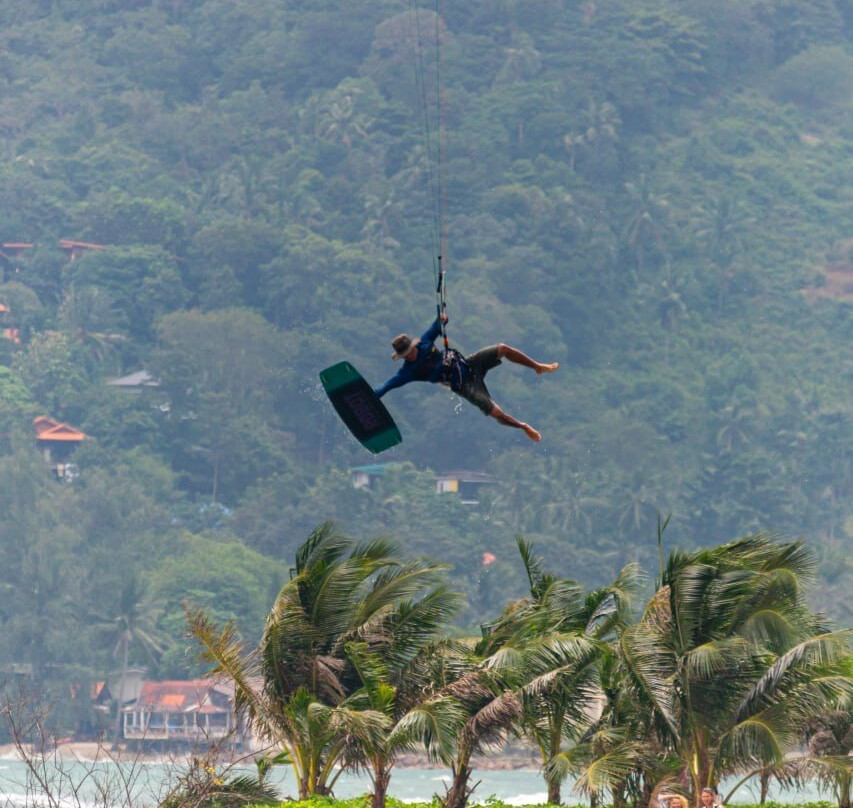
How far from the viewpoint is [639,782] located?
2042 cm

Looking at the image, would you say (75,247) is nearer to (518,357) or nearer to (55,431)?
(55,431)

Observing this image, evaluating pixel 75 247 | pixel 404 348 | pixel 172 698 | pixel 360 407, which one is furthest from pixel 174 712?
pixel 404 348

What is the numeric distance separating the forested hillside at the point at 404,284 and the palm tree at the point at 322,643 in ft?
257

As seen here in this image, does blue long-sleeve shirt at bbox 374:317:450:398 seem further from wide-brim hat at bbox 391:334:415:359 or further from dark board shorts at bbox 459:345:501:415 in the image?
dark board shorts at bbox 459:345:501:415

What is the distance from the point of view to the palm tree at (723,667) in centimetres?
1936

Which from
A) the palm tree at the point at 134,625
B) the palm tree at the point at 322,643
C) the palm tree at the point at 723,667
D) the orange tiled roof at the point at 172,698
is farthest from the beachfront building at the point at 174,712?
the palm tree at the point at 723,667

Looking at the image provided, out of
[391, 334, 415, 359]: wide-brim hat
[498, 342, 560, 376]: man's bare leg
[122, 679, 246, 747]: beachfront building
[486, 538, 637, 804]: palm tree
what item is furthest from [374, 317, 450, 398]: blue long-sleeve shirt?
[122, 679, 246, 747]: beachfront building

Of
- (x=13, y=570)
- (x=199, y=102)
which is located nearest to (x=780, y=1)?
(x=199, y=102)

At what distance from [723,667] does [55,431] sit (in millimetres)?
109820

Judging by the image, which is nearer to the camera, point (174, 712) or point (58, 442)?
A: point (174, 712)

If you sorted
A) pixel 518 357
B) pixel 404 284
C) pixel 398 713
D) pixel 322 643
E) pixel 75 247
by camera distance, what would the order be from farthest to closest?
pixel 75 247 → pixel 404 284 → pixel 322 643 → pixel 398 713 → pixel 518 357

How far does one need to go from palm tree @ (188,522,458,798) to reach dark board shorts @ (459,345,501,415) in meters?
4.56

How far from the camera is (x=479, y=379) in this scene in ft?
60.1

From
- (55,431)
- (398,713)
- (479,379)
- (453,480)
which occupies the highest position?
(55,431)
